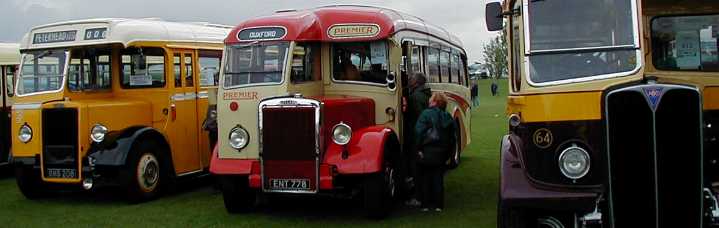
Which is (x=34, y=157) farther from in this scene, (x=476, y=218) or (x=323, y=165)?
(x=476, y=218)

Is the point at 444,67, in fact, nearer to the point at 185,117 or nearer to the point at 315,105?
the point at 185,117

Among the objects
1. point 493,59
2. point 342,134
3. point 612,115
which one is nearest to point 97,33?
point 342,134

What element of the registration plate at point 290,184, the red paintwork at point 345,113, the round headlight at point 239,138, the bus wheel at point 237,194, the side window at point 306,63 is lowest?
the bus wheel at point 237,194

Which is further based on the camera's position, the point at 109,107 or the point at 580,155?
the point at 109,107

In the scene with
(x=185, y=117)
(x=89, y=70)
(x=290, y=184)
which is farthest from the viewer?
(x=185, y=117)

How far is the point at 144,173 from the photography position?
10.8 m

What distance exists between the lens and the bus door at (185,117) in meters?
11.6

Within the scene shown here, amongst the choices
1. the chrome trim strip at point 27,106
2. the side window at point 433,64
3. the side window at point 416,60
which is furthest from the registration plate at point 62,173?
Answer: the side window at point 433,64

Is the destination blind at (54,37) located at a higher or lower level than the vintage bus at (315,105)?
higher

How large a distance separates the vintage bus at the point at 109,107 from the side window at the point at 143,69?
1 cm

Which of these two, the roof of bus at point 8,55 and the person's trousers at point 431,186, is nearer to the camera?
the person's trousers at point 431,186

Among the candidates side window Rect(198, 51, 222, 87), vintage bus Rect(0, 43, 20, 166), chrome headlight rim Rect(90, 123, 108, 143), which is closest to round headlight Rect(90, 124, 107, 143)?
chrome headlight rim Rect(90, 123, 108, 143)

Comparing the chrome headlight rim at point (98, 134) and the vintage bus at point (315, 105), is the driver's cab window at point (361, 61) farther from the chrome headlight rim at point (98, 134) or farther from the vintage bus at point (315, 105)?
the chrome headlight rim at point (98, 134)

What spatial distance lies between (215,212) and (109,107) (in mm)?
2226
